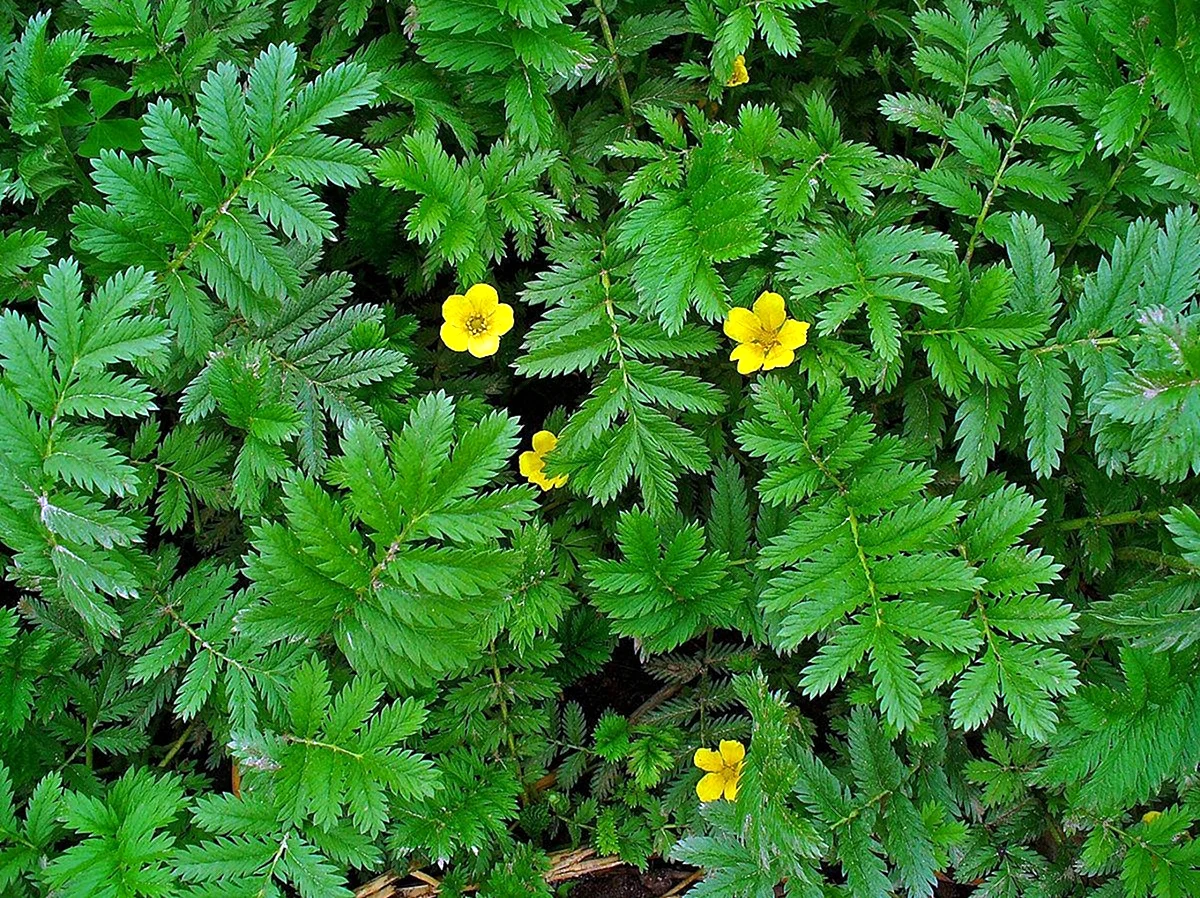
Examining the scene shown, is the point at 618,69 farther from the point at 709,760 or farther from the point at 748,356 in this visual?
the point at 709,760

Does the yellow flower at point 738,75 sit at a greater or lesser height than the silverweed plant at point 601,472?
greater

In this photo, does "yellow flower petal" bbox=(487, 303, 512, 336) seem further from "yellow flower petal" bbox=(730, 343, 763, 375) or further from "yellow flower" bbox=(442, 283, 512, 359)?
"yellow flower petal" bbox=(730, 343, 763, 375)

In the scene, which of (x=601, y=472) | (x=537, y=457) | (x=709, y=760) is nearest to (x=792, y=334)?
(x=601, y=472)

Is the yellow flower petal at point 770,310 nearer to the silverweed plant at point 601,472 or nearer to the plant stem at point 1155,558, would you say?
the silverweed plant at point 601,472

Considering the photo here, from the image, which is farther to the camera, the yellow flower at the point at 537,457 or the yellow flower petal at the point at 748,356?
the yellow flower at the point at 537,457

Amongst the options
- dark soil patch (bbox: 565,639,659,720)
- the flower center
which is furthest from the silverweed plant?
dark soil patch (bbox: 565,639,659,720)

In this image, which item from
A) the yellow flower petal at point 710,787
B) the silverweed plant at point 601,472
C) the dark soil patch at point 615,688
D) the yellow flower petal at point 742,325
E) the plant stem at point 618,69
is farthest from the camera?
the dark soil patch at point 615,688

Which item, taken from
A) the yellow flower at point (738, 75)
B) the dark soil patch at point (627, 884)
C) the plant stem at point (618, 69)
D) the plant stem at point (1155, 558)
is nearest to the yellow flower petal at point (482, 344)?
the plant stem at point (618, 69)
